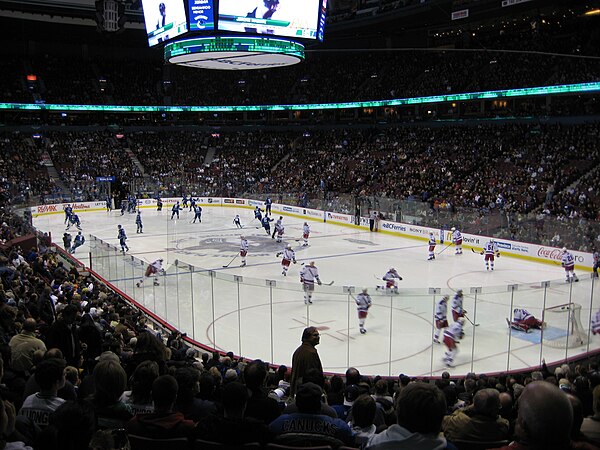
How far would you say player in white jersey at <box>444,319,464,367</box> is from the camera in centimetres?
1084

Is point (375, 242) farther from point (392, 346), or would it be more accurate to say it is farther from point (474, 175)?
point (392, 346)

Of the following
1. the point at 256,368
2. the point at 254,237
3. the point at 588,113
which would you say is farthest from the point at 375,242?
the point at 256,368

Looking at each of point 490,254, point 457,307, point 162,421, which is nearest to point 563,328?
point 457,307

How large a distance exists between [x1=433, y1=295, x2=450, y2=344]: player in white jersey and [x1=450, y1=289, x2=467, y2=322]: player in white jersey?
0.17m

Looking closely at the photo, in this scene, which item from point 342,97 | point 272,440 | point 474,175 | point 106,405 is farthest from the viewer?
point 342,97

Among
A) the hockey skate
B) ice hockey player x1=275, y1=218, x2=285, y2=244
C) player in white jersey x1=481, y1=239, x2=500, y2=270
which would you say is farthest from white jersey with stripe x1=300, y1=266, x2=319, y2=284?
ice hockey player x1=275, y1=218, x2=285, y2=244

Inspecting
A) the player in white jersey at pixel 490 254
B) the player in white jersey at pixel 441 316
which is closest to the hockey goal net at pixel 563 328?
the player in white jersey at pixel 441 316

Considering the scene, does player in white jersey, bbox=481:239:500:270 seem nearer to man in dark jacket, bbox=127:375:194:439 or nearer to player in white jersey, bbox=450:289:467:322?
player in white jersey, bbox=450:289:467:322

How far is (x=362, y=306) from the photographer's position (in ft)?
36.2

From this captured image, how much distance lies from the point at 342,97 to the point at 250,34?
103ft

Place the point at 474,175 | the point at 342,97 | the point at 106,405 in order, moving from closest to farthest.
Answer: the point at 106,405
the point at 474,175
the point at 342,97

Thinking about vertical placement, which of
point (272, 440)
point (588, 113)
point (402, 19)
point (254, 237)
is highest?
point (402, 19)

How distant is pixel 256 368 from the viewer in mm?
4371

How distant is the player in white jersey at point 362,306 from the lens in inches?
430
